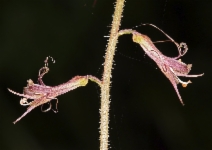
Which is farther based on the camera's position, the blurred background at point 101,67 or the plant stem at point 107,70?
the blurred background at point 101,67

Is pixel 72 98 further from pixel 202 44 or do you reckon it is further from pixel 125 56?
pixel 202 44

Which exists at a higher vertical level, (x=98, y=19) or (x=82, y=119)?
(x=98, y=19)

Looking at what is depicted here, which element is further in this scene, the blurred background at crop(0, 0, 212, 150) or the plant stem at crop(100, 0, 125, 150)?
the blurred background at crop(0, 0, 212, 150)

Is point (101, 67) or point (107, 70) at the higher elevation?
point (101, 67)

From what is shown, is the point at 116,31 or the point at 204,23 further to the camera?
the point at 204,23

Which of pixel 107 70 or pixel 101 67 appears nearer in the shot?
pixel 107 70

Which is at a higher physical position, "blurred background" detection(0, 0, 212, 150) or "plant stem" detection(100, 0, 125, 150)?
"blurred background" detection(0, 0, 212, 150)

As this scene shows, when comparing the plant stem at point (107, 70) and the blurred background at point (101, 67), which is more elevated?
the blurred background at point (101, 67)

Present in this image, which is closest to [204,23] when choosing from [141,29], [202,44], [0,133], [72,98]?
[202,44]
